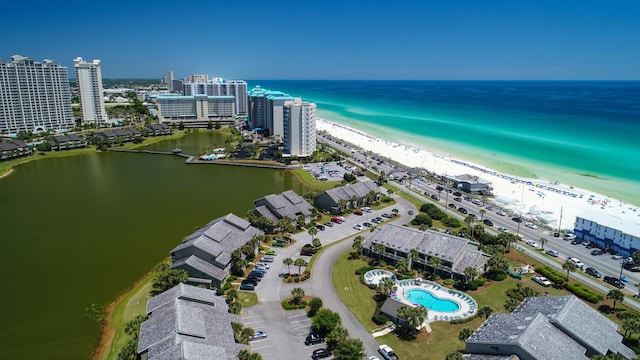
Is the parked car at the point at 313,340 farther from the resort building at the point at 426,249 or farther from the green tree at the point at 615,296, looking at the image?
the green tree at the point at 615,296

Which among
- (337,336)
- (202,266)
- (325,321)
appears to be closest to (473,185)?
(325,321)

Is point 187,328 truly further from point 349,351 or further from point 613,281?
point 613,281

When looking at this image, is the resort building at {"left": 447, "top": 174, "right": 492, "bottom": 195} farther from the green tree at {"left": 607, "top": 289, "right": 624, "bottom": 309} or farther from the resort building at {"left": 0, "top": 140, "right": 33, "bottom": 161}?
the resort building at {"left": 0, "top": 140, "right": 33, "bottom": 161}

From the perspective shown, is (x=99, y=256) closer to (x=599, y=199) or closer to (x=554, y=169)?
(x=599, y=199)

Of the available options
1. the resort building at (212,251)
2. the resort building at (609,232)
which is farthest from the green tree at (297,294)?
the resort building at (609,232)

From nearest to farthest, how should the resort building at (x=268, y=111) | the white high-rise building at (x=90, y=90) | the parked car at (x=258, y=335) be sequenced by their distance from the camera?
the parked car at (x=258, y=335)
the resort building at (x=268, y=111)
the white high-rise building at (x=90, y=90)
